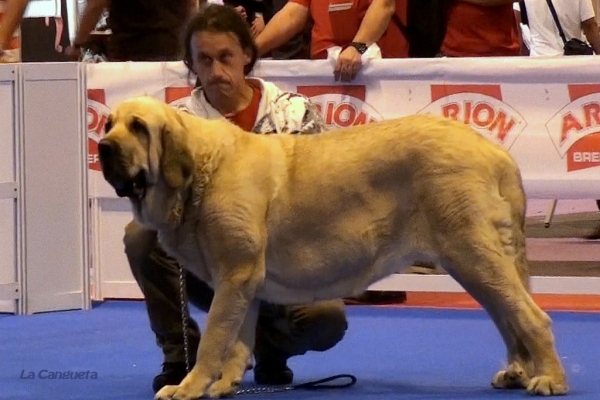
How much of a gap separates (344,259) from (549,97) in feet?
7.73

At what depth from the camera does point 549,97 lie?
5887 mm

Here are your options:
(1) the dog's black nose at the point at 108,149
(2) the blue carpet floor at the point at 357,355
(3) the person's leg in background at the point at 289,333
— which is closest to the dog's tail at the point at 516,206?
(2) the blue carpet floor at the point at 357,355

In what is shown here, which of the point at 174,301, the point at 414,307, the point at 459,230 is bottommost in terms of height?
the point at 414,307

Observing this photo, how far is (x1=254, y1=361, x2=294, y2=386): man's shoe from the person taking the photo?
429 centimetres

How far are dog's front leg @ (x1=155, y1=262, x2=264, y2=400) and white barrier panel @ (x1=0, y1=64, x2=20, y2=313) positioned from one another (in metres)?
2.54

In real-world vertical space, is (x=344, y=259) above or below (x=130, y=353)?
above

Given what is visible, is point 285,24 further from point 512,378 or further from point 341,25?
point 512,378

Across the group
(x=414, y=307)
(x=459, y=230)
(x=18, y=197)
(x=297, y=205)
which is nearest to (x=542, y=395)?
(x=459, y=230)

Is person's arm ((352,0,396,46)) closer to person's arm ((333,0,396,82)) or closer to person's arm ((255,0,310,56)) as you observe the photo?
person's arm ((333,0,396,82))

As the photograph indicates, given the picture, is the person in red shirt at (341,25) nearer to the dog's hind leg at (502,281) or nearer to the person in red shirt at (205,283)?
the person in red shirt at (205,283)

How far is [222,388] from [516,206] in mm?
1126

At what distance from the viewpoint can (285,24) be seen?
21.9 feet

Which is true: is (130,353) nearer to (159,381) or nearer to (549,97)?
(159,381)

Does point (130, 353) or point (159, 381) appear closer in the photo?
point (159, 381)
